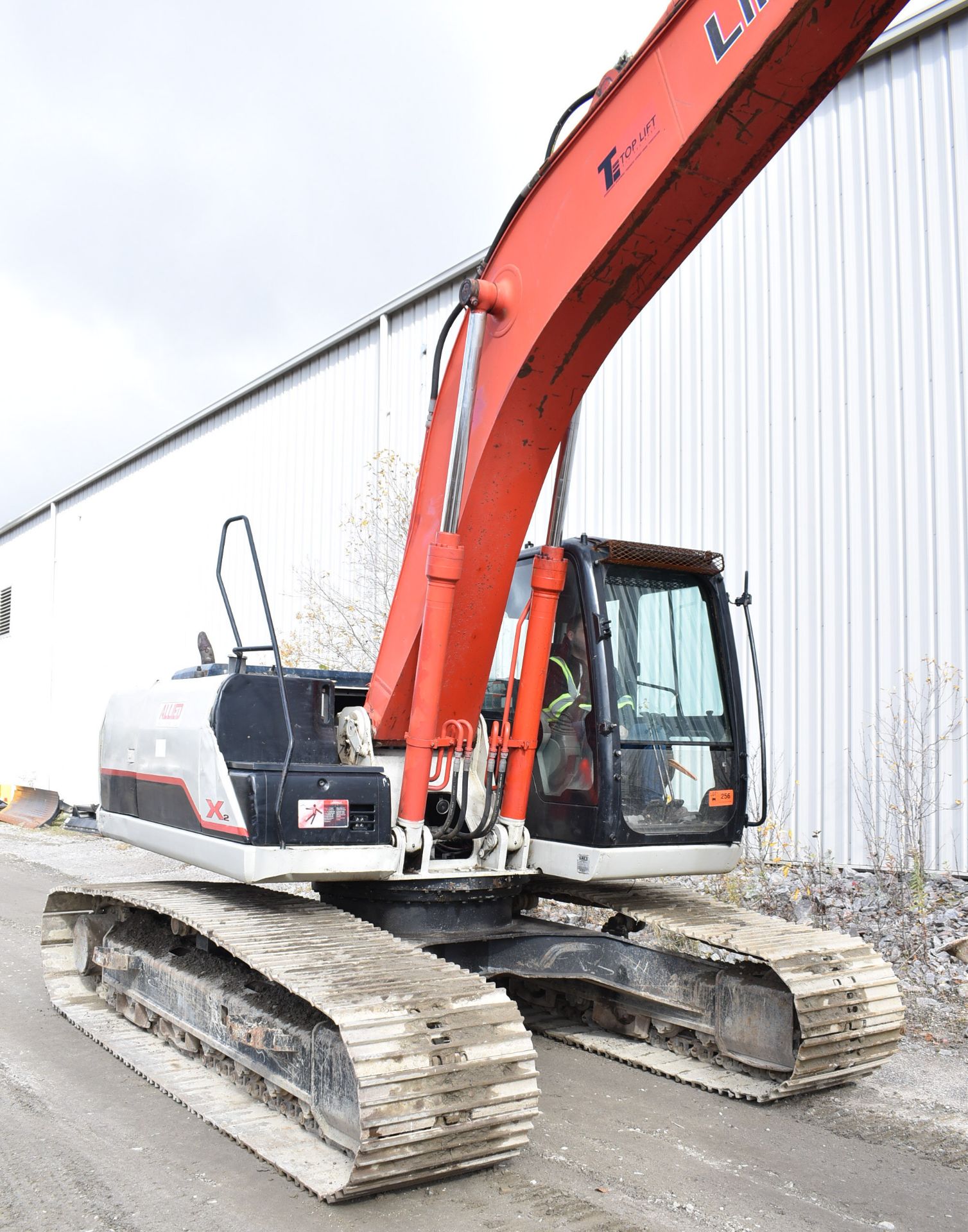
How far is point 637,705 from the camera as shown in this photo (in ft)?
→ 17.0

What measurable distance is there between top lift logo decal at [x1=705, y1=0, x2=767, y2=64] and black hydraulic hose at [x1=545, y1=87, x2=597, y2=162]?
2.84 feet

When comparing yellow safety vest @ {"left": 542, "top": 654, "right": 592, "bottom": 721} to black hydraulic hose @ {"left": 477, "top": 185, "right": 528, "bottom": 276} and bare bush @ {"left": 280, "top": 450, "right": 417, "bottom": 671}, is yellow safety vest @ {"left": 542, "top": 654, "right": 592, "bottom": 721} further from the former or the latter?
bare bush @ {"left": 280, "top": 450, "right": 417, "bottom": 671}

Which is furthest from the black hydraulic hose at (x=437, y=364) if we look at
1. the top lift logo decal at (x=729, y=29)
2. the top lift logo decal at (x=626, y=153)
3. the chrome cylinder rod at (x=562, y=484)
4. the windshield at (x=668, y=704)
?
the top lift logo decal at (x=729, y=29)

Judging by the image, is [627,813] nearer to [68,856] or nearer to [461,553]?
[461,553]

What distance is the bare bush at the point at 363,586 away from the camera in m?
13.3

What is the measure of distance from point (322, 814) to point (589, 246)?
2510 mm

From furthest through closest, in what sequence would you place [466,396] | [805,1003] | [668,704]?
[668,704], [805,1003], [466,396]

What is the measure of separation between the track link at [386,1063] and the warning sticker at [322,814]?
450mm

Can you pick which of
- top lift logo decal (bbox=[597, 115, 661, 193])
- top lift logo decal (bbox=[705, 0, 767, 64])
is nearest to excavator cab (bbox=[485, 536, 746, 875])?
top lift logo decal (bbox=[597, 115, 661, 193])

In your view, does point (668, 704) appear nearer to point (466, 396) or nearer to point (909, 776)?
point (466, 396)

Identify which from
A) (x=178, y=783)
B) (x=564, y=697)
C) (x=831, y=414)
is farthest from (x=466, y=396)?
(x=831, y=414)

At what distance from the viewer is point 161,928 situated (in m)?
5.80

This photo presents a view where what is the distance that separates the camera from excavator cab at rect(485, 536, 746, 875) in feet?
16.5

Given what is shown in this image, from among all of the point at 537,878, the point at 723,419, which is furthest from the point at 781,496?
the point at 537,878
